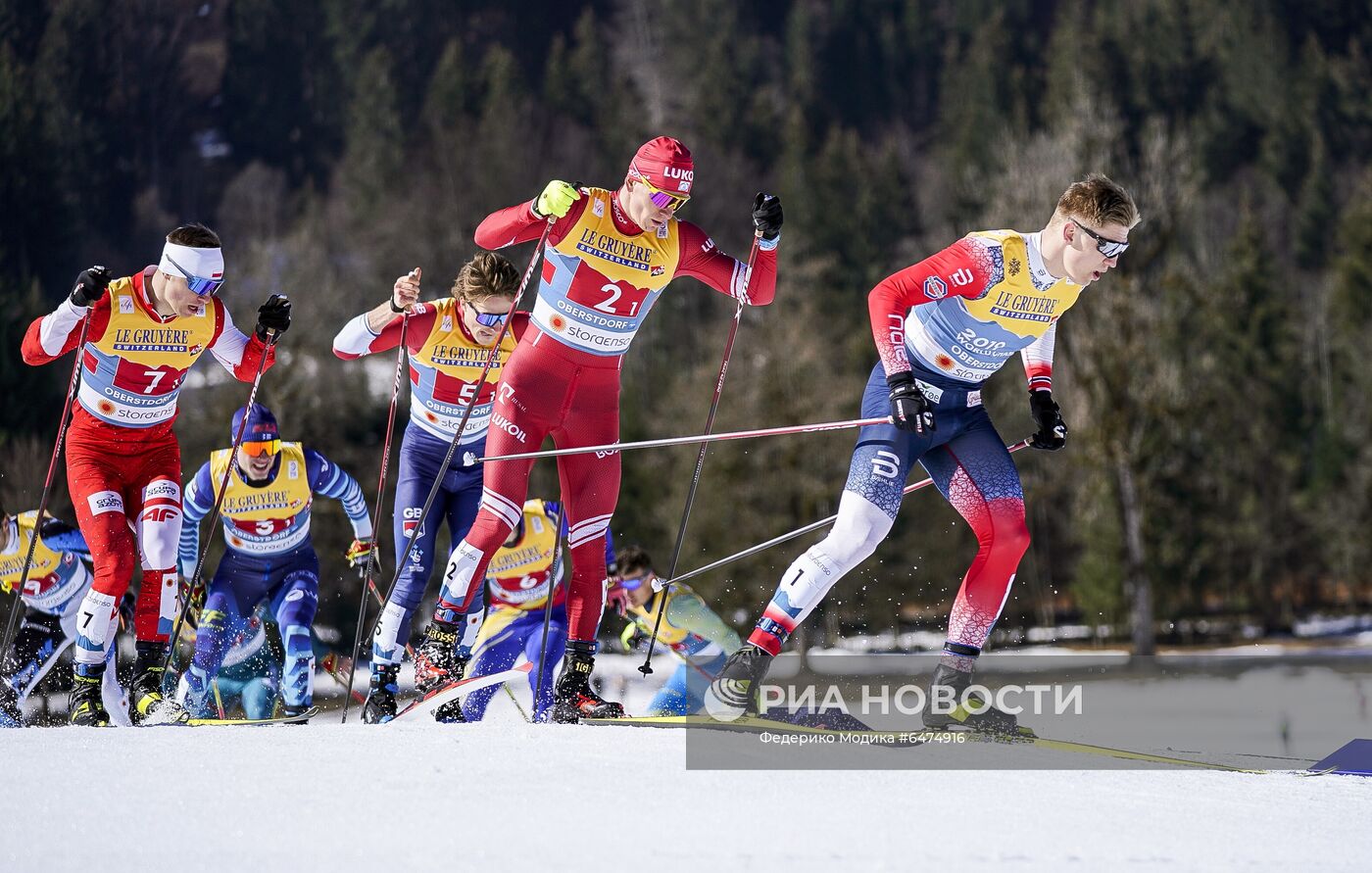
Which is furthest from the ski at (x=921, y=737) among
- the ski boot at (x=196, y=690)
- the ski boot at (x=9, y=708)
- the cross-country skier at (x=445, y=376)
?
the ski boot at (x=9, y=708)

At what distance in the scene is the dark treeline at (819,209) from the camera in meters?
26.2

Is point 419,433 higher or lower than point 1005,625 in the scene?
higher

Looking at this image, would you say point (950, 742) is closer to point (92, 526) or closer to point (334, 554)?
point (92, 526)

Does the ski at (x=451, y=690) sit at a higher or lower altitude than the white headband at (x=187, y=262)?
lower

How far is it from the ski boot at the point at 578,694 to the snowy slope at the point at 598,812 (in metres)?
1.00

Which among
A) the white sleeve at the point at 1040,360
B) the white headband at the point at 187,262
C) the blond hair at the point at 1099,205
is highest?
the blond hair at the point at 1099,205

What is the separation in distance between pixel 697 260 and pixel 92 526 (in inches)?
106

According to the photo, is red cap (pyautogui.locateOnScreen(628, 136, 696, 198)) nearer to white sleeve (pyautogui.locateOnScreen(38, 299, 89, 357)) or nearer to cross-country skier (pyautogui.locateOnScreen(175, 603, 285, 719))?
white sleeve (pyautogui.locateOnScreen(38, 299, 89, 357))

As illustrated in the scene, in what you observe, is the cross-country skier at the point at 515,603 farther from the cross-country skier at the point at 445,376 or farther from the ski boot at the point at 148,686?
the ski boot at the point at 148,686

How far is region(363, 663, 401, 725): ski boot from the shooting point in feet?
20.6

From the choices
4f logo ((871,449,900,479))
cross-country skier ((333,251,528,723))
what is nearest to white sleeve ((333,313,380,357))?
cross-country skier ((333,251,528,723))

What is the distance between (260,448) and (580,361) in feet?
9.88

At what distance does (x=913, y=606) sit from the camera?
29219mm

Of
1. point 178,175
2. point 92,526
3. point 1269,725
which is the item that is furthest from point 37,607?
point 178,175
